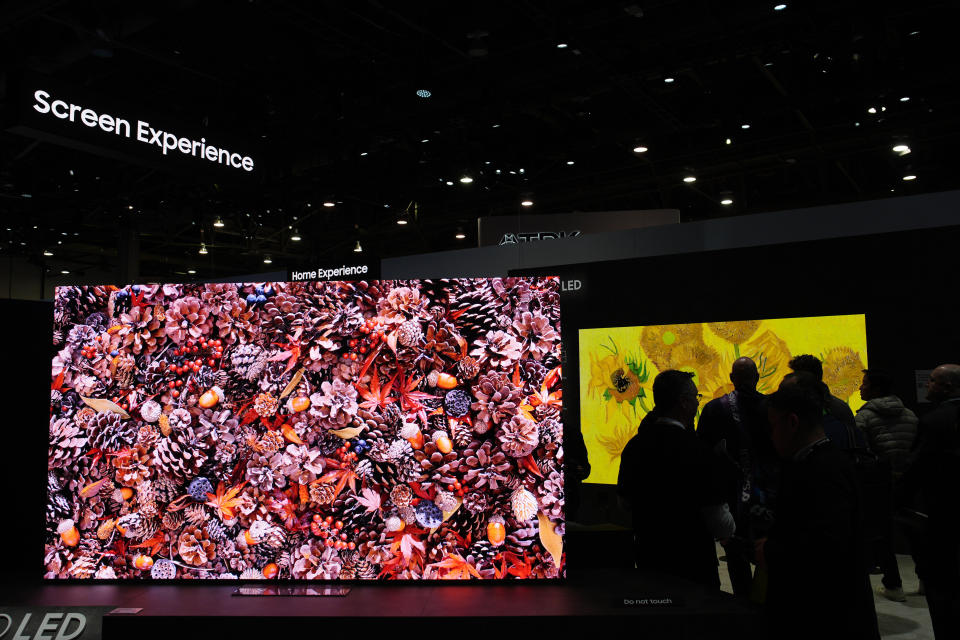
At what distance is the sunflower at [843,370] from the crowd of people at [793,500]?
1.75m

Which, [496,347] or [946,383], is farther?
[946,383]

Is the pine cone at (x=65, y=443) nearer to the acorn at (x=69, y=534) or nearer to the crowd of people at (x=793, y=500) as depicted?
the acorn at (x=69, y=534)

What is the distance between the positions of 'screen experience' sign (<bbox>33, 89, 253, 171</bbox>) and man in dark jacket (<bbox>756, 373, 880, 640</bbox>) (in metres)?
4.30

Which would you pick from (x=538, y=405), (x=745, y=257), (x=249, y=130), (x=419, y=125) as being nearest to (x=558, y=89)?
(x=419, y=125)

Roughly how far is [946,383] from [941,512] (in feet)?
2.58

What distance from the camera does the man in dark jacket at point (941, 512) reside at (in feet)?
10.1

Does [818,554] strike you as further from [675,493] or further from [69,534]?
[69,534]

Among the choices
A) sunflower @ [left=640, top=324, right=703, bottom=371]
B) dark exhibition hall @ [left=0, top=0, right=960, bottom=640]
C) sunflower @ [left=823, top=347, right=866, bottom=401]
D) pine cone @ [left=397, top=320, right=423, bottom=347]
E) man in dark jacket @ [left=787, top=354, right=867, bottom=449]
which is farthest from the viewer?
sunflower @ [left=640, top=324, right=703, bottom=371]

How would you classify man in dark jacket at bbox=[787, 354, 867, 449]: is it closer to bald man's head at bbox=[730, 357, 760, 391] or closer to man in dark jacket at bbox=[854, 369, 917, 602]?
bald man's head at bbox=[730, 357, 760, 391]

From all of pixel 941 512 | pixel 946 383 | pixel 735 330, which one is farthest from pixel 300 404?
pixel 735 330

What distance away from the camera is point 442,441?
108 inches

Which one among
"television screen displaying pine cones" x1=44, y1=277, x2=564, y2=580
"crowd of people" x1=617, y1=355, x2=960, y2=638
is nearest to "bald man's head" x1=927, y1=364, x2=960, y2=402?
"crowd of people" x1=617, y1=355, x2=960, y2=638

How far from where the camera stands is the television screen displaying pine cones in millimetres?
2727

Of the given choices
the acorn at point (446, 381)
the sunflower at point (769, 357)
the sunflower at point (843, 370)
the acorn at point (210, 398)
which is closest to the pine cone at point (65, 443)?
the acorn at point (210, 398)
